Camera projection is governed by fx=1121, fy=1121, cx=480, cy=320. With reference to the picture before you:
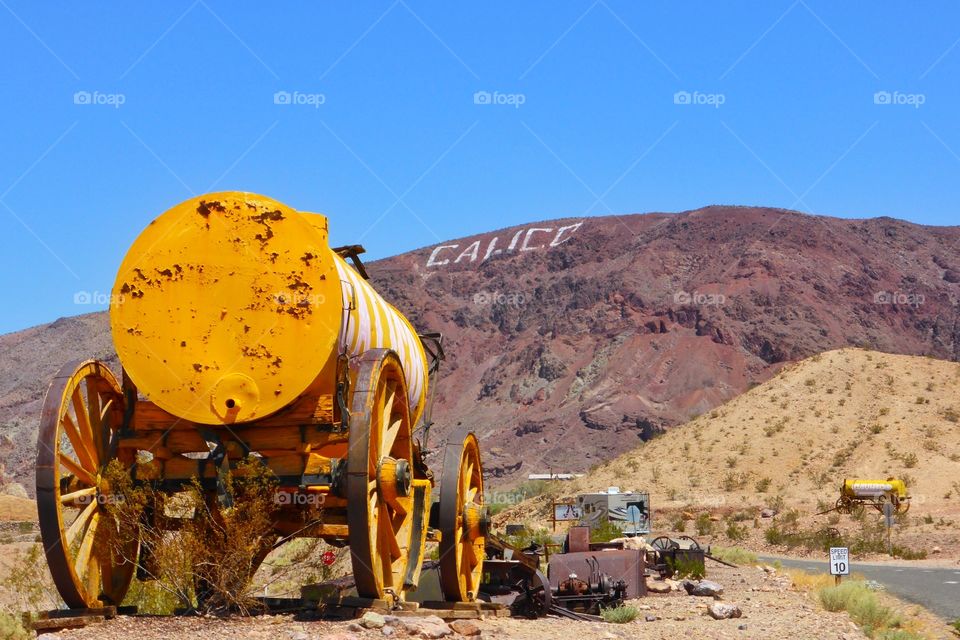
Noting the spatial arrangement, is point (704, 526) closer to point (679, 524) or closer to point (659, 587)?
point (679, 524)

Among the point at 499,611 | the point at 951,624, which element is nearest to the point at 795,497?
the point at 951,624

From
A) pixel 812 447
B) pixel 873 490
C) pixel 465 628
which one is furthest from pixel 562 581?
pixel 812 447

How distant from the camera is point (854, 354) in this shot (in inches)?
2405

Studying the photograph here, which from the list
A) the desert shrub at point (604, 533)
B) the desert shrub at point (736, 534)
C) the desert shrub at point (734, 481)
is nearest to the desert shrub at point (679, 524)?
the desert shrub at point (736, 534)

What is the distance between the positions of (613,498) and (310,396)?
23141 millimetres

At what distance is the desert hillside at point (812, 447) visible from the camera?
44.0 metres

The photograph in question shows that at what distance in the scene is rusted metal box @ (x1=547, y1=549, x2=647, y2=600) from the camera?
14141mm

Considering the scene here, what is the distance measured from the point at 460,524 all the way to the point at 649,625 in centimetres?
239

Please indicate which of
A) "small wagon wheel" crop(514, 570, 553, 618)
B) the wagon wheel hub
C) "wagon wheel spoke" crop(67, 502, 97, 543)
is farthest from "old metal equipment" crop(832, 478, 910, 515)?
"wagon wheel spoke" crop(67, 502, 97, 543)

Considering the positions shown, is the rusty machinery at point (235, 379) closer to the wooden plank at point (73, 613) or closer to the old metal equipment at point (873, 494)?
the wooden plank at point (73, 613)

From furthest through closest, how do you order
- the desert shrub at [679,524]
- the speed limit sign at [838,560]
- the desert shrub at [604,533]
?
the desert shrub at [679,524]
the desert shrub at [604,533]
the speed limit sign at [838,560]

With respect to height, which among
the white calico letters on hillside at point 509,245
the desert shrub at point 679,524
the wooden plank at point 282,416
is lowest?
the desert shrub at point 679,524

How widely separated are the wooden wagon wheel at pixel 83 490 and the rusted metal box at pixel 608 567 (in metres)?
5.58

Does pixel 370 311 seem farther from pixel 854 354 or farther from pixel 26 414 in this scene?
pixel 26 414
